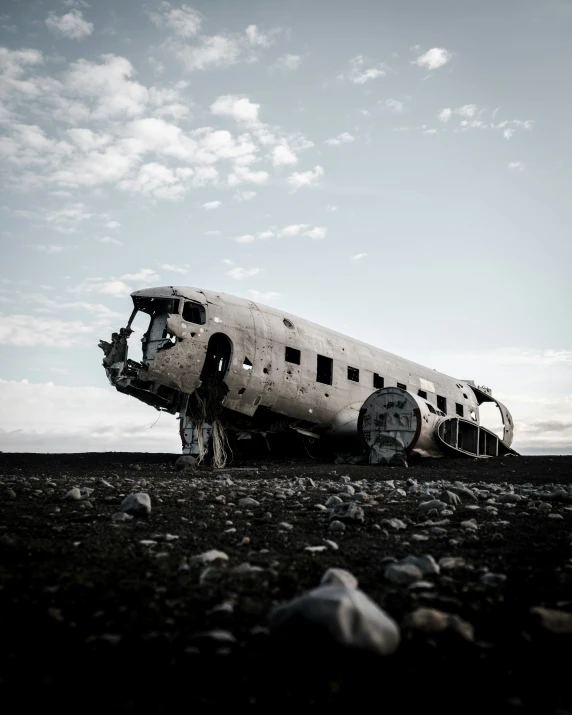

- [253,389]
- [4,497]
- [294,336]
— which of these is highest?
[294,336]

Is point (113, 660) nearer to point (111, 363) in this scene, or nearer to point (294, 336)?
point (111, 363)

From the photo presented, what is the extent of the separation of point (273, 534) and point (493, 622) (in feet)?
7.45

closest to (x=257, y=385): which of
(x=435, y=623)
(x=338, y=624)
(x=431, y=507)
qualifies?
(x=431, y=507)

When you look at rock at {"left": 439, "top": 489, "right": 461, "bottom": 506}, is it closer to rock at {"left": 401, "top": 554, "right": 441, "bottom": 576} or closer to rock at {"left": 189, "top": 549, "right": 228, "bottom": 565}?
rock at {"left": 401, "top": 554, "right": 441, "bottom": 576}

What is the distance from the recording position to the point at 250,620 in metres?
2.23

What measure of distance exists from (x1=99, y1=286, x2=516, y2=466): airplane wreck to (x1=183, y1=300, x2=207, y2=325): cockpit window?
0.03 m

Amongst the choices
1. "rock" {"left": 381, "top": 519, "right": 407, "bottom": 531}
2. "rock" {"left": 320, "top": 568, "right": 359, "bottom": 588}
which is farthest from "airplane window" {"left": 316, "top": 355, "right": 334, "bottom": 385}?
"rock" {"left": 320, "top": 568, "right": 359, "bottom": 588}

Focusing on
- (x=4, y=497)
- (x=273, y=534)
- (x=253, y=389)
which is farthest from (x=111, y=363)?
(x=273, y=534)

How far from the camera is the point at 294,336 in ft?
56.2

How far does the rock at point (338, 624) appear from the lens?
1763 mm

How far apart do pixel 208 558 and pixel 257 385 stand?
1242cm

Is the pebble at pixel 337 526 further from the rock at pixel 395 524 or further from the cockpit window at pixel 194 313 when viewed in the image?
the cockpit window at pixel 194 313

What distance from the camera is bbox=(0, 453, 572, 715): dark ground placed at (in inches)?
64.4

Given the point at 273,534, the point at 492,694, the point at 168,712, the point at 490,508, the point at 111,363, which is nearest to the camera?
the point at 168,712
